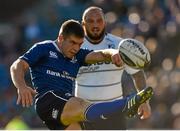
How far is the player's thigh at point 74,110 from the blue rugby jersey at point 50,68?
0.34 m

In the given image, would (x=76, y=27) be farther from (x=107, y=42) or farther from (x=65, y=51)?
(x=107, y=42)

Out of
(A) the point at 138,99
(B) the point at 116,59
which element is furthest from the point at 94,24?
(A) the point at 138,99

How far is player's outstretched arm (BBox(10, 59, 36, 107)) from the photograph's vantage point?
25.8ft

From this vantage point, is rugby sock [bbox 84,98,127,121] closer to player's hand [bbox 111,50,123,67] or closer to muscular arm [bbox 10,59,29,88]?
player's hand [bbox 111,50,123,67]

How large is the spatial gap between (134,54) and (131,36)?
7.01 m

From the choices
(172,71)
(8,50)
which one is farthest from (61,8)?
(172,71)

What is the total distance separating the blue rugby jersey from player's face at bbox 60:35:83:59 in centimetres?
7

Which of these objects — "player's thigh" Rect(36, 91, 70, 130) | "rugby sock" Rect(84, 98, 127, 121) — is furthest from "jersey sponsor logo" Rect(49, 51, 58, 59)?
"rugby sock" Rect(84, 98, 127, 121)

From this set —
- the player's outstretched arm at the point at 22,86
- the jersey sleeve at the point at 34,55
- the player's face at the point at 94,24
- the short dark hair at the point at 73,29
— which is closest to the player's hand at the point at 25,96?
the player's outstretched arm at the point at 22,86

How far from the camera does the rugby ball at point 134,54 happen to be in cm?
841

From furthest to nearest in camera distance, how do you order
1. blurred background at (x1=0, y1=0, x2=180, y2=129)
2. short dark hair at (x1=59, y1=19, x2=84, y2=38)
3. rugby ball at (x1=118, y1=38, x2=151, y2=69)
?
blurred background at (x1=0, y1=0, x2=180, y2=129), short dark hair at (x1=59, y1=19, x2=84, y2=38), rugby ball at (x1=118, y1=38, x2=151, y2=69)

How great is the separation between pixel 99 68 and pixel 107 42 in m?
0.34

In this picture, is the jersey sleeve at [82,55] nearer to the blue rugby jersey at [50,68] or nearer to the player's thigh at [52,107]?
the blue rugby jersey at [50,68]

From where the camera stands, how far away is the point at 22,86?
26.6 feet
